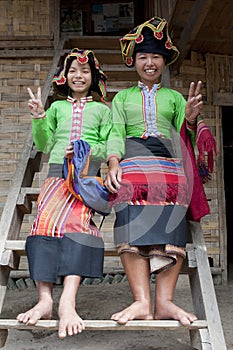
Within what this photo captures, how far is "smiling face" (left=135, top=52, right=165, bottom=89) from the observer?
2.47 meters

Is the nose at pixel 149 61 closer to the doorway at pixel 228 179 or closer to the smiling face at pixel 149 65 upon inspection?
the smiling face at pixel 149 65

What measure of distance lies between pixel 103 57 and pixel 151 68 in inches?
69.0

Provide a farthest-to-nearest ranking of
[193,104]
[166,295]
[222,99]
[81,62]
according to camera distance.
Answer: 1. [222,99]
2. [81,62]
3. [193,104]
4. [166,295]

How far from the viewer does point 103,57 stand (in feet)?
13.6

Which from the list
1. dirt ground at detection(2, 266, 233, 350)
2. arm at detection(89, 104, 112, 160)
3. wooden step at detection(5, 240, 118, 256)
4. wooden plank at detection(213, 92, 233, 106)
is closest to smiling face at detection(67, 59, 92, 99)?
arm at detection(89, 104, 112, 160)

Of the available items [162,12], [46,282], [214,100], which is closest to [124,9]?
[162,12]

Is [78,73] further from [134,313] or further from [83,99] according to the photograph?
[134,313]

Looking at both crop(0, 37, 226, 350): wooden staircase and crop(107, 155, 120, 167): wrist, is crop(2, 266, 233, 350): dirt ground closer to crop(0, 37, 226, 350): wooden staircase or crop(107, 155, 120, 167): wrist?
crop(0, 37, 226, 350): wooden staircase

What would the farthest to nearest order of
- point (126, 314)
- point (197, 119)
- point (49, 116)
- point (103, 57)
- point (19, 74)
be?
point (19, 74), point (103, 57), point (49, 116), point (197, 119), point (126, 314)

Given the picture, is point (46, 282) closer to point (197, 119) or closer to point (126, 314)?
point (126, 314)

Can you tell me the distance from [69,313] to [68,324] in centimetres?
6

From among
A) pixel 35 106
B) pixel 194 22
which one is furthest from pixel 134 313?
pixel 194 22

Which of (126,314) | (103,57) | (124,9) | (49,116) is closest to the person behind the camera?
(126,314)

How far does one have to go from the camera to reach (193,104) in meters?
2.28
